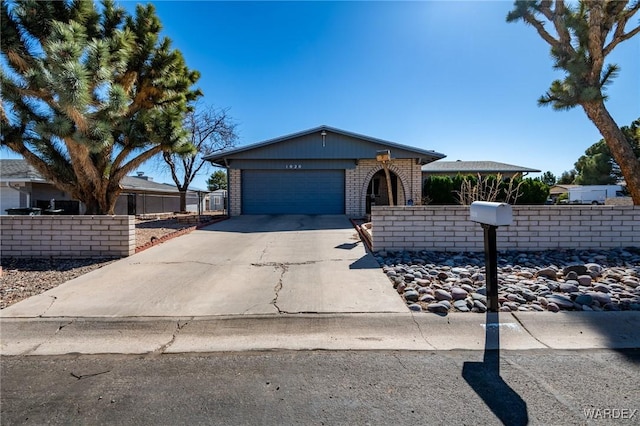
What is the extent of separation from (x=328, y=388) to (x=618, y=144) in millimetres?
9900

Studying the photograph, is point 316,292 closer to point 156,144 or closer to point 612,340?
point 612,340

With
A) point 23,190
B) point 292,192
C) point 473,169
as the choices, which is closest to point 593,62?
point 292,192

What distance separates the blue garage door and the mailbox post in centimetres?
1091

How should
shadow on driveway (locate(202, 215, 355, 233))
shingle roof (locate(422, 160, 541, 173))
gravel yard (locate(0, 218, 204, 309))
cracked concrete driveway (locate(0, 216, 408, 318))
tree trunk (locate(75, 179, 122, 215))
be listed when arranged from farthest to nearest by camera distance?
1. shingle roof (locate(422, 160, 541, 173))
2. shadow on driveway (locate(202, 215, 355, 233))
3. tree trunk (locate(75, 179, 122, 215))
4. gravel yard (locate(0, 218, 204, 309))
5. cracked concrete driveway (locate(0, 216, 408, 318))

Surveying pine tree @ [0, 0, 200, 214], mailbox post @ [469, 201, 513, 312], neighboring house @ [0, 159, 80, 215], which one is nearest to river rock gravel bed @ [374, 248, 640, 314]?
mailbox post @ [469, 201, 513, 312]

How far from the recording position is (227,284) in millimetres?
4848

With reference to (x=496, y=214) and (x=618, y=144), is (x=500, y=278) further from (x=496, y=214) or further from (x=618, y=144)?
(x=618, y=144)

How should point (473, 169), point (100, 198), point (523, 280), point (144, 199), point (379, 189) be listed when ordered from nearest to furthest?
point (523, 280) → point (100, 198) → point (379, 189) → point (144, 199) → point (473, 169)

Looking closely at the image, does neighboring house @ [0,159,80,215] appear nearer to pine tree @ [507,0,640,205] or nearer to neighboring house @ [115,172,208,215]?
neighboring house @ [115,172,208,215]

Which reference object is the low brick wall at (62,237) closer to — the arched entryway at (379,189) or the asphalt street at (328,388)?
the asphalt street at (328,388)

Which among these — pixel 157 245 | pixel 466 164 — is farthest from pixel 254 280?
pixel 466 164

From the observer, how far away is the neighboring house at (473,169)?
22.0m

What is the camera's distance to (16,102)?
23.5ft

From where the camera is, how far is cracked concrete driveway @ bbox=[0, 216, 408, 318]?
393 centimetres
